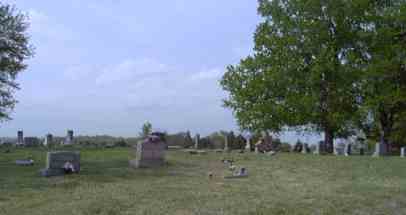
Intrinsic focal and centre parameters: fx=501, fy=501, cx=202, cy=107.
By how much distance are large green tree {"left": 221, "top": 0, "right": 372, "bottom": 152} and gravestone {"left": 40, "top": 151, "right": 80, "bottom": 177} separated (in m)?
14.0

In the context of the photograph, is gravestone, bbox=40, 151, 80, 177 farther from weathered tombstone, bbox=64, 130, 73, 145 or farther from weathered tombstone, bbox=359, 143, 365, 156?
weathered tombstone, bbox=64, 130, 73, 145

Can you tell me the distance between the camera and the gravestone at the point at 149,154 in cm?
1656

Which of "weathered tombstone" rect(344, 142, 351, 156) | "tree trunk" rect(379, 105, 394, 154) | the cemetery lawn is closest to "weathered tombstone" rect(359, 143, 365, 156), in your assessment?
"tree trunk" rect(379, 105, 394, 154)

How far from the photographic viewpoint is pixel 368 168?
53.3ft

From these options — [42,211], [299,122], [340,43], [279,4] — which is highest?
[279,4]

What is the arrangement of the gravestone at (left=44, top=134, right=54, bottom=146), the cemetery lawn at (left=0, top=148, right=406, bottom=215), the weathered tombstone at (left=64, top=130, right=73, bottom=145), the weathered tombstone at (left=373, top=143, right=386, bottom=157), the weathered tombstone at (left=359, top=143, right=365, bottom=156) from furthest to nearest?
the weathered tombstone at (left=64, top=130, right=73, bottom=145)
the gravestone at (left=44, top=134, right=54, bottom=146)
the weathered tombstone at (left=359, top=143, right=365, bottom=156)
the weathered tombstone at (left=373, top=143, right=386, bottom=157)
the cemetery lawn at (left=0, top=148, right=406, bottom=215)

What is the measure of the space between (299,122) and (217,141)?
6.17 meters

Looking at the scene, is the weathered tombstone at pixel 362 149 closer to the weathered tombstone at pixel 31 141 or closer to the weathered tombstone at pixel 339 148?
the weathered tombstone at pixel 339 148

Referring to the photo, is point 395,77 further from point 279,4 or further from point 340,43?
point 279,4

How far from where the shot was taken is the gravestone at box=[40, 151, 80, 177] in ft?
45.6

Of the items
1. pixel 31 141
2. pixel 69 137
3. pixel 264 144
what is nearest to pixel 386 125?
pixel 264 144

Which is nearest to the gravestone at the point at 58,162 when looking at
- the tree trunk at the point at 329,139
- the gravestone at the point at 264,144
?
the gravestone at the point at 264,144

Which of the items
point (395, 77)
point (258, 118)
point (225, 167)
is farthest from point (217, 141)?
point (225, 167)

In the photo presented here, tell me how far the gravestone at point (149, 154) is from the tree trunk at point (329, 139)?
42.5ft
